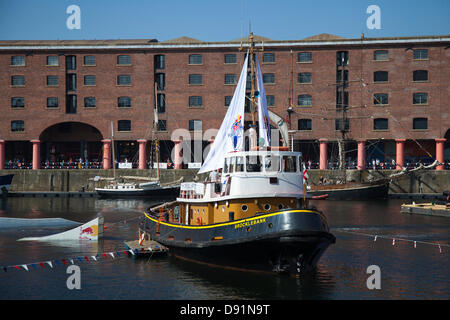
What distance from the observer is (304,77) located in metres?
82.1

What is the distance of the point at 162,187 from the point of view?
7738 centimetres

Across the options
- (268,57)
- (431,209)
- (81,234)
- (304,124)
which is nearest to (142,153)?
(268,57)

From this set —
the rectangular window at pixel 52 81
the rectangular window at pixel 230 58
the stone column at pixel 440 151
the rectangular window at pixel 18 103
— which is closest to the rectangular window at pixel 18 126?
the rectangular window at pixel 18 103

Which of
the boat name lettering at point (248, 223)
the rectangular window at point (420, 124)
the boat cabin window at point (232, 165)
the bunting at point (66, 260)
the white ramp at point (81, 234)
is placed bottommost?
the bunting at point (66, 260)

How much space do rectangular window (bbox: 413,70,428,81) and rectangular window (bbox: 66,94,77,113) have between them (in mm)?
49804

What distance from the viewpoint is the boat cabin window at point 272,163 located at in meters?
27.5

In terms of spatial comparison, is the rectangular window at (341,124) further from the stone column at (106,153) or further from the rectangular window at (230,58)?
the stone column at (106,153)

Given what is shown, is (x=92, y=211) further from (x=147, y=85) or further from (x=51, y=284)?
(x=51, y=284)

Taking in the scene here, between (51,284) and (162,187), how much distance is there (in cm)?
5190

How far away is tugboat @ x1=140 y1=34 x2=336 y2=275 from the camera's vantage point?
25.1 meters

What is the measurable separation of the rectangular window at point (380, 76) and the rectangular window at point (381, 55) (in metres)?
1.96

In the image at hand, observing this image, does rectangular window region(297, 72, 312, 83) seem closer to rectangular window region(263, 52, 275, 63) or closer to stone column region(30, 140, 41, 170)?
rectangular window region(263, 52, 275, 63)

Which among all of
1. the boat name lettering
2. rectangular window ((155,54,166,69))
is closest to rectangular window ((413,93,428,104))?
rectangular window ((155,54,166,69))
